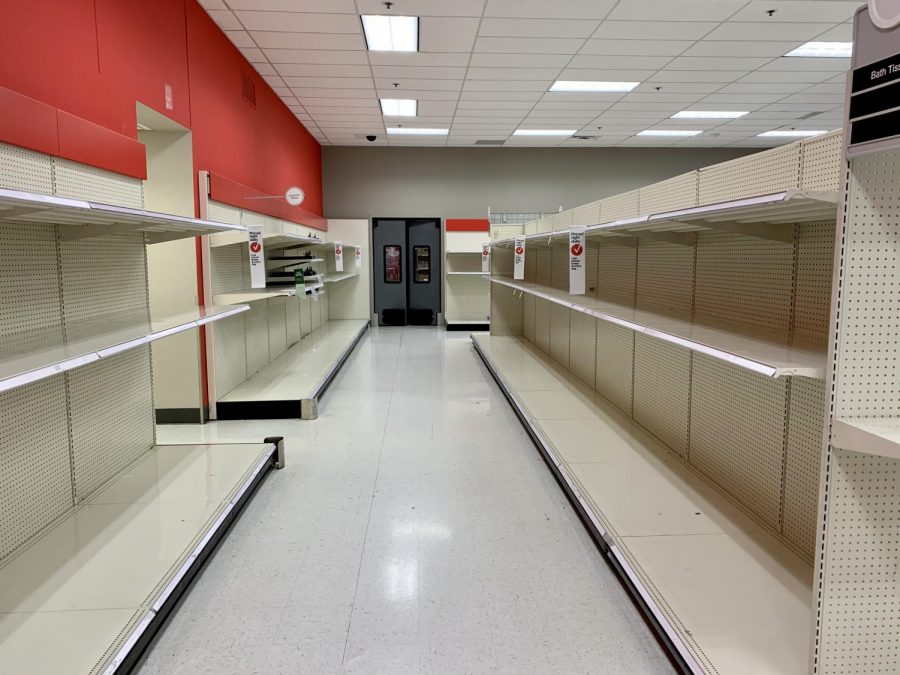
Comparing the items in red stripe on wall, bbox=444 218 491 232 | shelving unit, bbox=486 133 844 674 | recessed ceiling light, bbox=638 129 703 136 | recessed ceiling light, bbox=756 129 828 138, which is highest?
recessed ceiling light, bbox=756 129 828 138

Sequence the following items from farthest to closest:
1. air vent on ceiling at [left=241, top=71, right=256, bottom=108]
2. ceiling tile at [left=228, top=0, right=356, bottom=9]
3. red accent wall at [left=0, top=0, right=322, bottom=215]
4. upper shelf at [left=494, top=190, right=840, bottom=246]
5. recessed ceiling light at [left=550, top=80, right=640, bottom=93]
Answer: recessed ceiling light at [left=550, top=80, right=640, bottom=93], air vent on ceiling at [left=241, top=71, right=256, bottom=108], ceiling tile at [left=228, top=0, right=356, bottom=9], red accent wall at [left=0, top=0, right=322, bottom=215], upper shelf at [left=494, top=190, right=840, bottom=246]

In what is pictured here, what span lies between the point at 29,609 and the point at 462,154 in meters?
10.8

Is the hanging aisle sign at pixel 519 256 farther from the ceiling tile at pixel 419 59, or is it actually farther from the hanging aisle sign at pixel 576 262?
the hanging aisle sign at pixel 576 262

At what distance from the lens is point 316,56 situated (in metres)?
6.30

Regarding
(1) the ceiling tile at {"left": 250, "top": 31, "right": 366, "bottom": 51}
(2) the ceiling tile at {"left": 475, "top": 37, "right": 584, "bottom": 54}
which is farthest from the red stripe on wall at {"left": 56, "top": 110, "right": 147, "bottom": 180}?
(2) the ceiling tile at {"left": 475, "top": 37, "right": 584, "bottom": 54}

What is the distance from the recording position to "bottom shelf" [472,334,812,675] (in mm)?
1834

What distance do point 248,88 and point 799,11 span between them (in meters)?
5.40

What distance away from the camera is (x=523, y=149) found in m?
11.7

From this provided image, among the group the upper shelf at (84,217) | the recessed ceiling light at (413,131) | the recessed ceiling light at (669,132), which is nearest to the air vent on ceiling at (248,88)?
the upper shelf at (84,217)

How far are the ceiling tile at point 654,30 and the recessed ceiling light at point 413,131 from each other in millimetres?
4639

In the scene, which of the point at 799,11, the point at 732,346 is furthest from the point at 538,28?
the point at 732,346

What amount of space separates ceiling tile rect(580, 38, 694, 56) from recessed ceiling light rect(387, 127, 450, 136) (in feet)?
13.9

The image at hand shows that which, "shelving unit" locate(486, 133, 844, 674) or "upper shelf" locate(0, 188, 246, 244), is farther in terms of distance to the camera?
"shelving unit" locate(486, 133, 844, 674)

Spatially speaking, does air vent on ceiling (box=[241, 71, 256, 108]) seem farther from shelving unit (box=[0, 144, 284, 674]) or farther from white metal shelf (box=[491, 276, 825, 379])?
white metal shelf (box=[491, 276, 825, 379])
